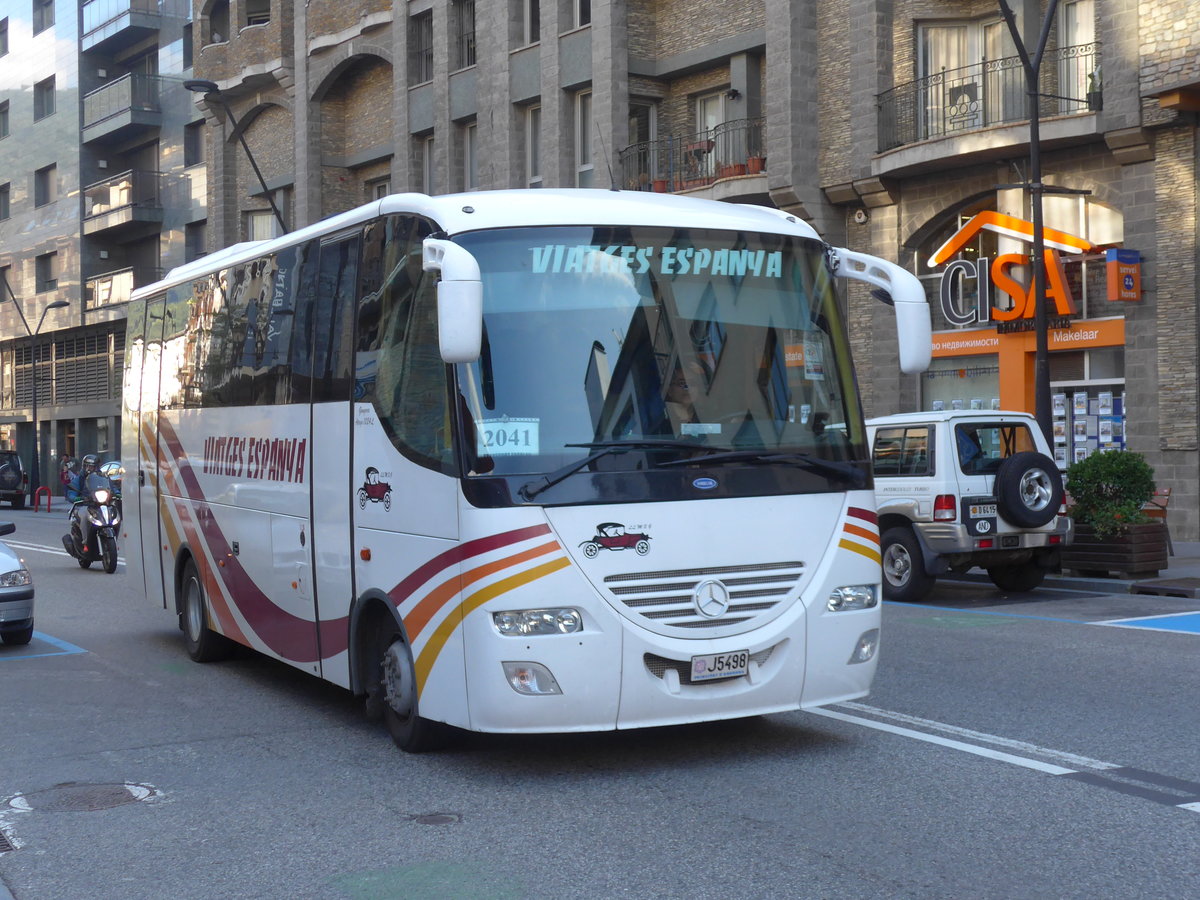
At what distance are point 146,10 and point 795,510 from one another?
167 feet

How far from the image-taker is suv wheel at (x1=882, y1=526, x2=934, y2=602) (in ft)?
48.5

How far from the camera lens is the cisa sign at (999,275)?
76.5 feet

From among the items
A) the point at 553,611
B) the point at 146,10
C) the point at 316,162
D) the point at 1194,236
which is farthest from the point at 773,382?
the point at 146,10

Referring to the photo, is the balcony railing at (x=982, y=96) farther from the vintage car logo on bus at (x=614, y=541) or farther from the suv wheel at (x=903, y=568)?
the vintage car logo on bus at (x=614, y=541)

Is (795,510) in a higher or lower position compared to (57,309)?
lower

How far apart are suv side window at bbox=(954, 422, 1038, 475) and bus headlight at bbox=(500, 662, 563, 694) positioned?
8.93 metres

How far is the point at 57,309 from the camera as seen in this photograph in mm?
57000

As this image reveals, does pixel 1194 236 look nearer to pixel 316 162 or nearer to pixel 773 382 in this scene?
pixel 773 382

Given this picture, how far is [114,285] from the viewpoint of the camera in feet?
173

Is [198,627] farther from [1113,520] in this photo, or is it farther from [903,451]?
[1113,520]

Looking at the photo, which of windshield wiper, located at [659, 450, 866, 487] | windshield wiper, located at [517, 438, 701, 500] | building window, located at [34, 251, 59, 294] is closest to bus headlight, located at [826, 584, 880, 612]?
windshield wiper, located at [659, 450, 866, 487]

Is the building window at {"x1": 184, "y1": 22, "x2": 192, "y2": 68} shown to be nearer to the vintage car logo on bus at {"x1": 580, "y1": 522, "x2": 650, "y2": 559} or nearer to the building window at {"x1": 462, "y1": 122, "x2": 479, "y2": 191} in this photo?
the building window at {"x1": 462, "y1": 122, "x2": 479, "y2": 191}

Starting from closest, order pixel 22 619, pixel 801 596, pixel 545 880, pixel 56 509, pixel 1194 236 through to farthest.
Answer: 1. pixel 545 880
2. pixel 801 596
3. pixel 22 619
4. pixel 1194 236
5. pixel 56 509

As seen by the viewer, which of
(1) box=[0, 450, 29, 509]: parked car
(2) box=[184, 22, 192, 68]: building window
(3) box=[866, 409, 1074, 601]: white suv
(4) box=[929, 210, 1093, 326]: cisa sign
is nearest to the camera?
(3) box=[866, 409, 1074, 601]: white suv
